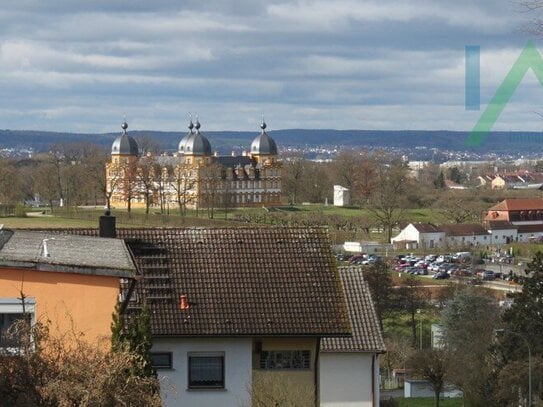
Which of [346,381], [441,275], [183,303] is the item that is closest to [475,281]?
[441,275]

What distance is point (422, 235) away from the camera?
9969 cm

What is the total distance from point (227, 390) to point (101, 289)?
3248mm

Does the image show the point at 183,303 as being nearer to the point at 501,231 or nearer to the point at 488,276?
the point at 488,276

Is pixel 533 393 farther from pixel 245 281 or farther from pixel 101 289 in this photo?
pixel 101 289

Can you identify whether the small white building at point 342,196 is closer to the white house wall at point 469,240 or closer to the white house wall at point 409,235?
the white house wall at point 469,240

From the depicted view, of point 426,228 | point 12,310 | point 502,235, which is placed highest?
point 12,310

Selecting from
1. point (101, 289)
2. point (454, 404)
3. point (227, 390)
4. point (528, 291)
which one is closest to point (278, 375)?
point (227, 390)

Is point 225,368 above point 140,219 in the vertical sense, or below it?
above

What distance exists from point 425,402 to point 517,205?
3259 inches

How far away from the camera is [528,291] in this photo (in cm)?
3634

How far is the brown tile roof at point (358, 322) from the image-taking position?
61.3ft

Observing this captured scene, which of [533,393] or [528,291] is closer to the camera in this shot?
[533,393]

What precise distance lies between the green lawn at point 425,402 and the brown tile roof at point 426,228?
178 ft

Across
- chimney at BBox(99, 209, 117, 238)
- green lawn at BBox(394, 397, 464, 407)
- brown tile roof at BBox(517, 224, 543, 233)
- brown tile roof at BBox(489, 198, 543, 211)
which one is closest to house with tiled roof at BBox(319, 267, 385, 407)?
chimney at BBox(99, 209, 117, 238)
